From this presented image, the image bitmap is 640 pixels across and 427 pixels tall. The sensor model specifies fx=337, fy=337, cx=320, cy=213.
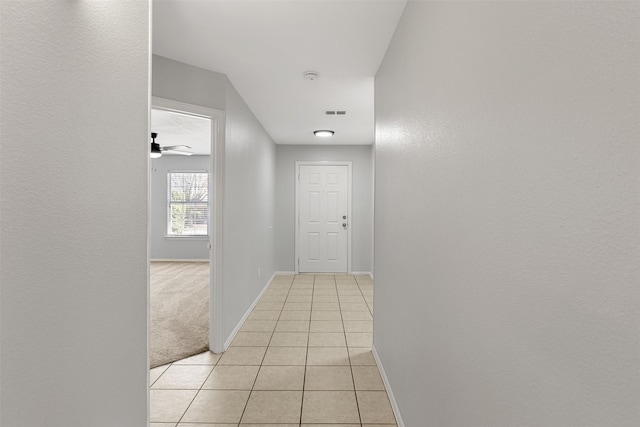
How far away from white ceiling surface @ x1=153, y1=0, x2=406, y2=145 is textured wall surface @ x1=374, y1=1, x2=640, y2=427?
0.66 m

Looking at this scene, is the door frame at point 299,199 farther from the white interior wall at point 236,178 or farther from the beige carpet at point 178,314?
the beige carpet at point 178,314

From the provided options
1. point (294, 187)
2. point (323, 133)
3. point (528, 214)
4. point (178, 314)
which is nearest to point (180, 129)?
point (294, 187)

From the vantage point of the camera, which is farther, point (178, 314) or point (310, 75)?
point (178, 314)

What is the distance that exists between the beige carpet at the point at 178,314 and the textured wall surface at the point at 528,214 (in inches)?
89.3

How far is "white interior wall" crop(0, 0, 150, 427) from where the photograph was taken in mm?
786

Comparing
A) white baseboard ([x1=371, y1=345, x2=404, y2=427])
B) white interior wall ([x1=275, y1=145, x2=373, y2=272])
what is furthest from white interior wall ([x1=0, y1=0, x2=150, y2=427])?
white interior wall ([x1=275, y1=145, x2=373, y2=272])

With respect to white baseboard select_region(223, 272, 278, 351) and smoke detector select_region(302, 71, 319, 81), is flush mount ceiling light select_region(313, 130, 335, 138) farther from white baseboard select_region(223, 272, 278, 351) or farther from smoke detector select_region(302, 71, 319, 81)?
white baseboard select_region(223, 272, 278, 351)

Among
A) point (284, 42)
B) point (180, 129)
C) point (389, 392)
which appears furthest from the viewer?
point (180, 129)

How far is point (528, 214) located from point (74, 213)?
124 cm

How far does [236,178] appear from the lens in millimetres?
3414

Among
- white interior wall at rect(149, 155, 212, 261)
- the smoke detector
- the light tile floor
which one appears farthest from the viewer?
white interior wall at rect(149, 155, 212, 261)

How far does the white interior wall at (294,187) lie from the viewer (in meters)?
6.37

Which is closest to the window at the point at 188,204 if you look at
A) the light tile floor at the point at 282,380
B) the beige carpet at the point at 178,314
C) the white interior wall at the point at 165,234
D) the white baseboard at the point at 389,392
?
the white interior wall at the point at 165,234

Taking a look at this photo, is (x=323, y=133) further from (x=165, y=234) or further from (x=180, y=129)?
(x=165, y=234)
